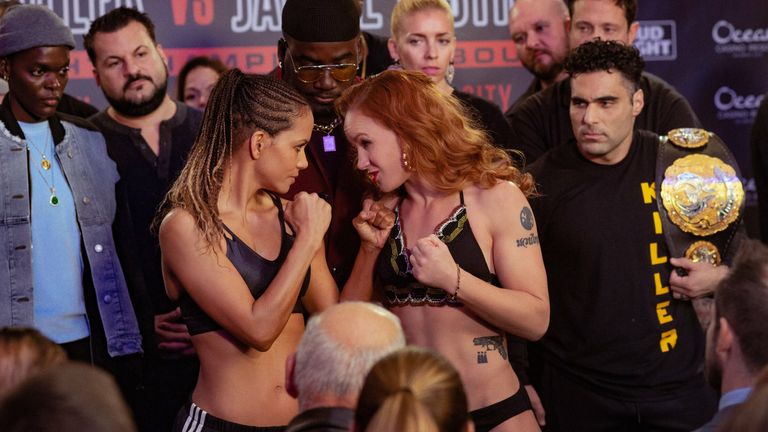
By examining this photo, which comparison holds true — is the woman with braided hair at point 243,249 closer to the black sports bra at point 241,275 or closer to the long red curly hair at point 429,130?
the black sports bra at point 241,275

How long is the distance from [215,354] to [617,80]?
78.5 inches

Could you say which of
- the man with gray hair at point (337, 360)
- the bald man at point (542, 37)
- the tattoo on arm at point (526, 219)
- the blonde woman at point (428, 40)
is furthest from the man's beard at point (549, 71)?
the man with gray hair at point (337, 360)

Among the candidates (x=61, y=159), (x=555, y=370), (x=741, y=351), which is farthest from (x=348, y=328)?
(x=61, y=159)

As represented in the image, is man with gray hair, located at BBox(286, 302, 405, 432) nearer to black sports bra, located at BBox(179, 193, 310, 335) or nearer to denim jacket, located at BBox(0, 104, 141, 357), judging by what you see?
black sports bra, located at BBox(179, 193, 310, 335)

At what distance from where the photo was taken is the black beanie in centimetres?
386

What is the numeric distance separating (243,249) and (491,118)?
162 centimetres

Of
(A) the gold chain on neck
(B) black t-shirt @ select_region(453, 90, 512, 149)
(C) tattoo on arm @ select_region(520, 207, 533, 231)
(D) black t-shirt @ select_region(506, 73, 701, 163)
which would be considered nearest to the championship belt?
(D) black t-shirt @ select_region(506, 73, 701, 163)

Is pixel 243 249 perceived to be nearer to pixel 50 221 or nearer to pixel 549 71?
pixel 50 221

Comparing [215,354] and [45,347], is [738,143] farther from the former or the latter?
[45,347]

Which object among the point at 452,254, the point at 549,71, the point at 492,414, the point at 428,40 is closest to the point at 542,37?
the point at 549,71

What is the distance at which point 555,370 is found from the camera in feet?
14.0

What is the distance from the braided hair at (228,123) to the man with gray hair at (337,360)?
3.11 feet

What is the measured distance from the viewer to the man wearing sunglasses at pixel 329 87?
3.85 m

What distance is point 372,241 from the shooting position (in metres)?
3.57
